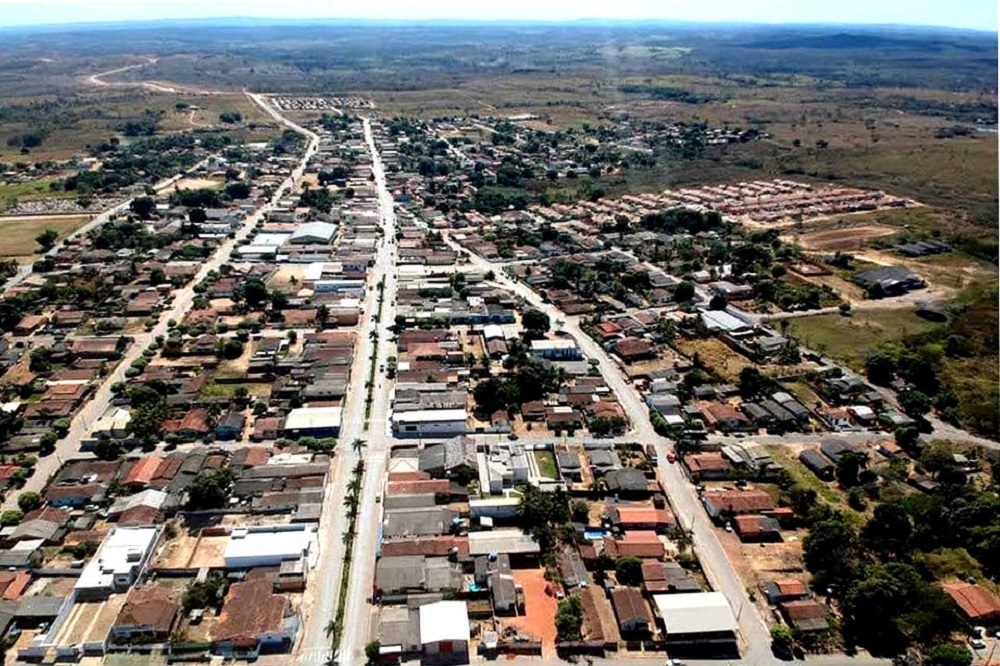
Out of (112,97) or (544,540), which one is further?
(112,97)

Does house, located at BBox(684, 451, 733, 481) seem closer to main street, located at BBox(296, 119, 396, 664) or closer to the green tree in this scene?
main street, located at BBox(296, 119, 396, 664)

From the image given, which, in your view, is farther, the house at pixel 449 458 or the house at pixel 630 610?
the house at pixel 449 458

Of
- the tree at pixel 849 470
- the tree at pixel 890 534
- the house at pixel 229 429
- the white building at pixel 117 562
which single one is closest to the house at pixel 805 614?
the tree at pixel 890 534

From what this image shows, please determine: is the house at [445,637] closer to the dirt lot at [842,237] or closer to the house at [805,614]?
the house at [805,614]

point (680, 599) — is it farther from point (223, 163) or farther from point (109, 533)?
point (223, 163)

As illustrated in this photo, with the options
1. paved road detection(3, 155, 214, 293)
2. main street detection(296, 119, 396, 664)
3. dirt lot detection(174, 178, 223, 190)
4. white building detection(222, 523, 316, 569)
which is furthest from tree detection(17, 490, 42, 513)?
dirt lot detection(174, 178, 223, 190)

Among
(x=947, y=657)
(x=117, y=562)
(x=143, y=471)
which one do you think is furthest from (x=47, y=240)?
(x=947, y=657)

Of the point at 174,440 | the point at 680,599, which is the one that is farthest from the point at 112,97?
the point at 680,599
